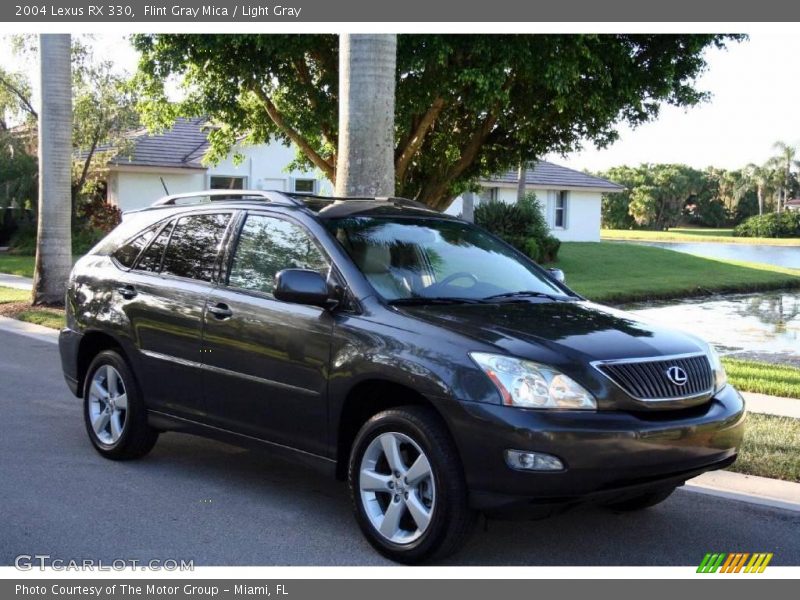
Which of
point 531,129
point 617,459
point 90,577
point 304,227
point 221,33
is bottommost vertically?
point 90,577

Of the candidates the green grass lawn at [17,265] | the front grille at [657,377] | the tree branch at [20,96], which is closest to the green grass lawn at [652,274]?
the green grass lawn at [17,265]

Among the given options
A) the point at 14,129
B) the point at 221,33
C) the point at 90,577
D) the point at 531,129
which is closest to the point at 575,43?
the point at 531,129

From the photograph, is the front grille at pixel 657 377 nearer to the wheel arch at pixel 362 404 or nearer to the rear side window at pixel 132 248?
the wheel arch at pixel 362 404

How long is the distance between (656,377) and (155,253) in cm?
365

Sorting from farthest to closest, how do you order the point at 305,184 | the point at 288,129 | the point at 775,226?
the point at 775,226 < the point at 305,184 < the point at 288,129

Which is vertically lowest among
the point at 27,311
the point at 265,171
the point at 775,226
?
the point at 27,311

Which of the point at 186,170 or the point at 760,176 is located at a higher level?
the point at 760,176

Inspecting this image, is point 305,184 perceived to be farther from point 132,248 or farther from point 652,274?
point 132,248

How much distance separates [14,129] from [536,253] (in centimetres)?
1784

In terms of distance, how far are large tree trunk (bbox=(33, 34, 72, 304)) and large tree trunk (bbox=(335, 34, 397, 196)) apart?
8.14m

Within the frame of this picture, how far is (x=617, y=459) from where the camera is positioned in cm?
459

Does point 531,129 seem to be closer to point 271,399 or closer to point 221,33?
point 221,33

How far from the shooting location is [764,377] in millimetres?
10594

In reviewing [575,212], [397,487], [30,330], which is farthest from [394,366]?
[575,212]
